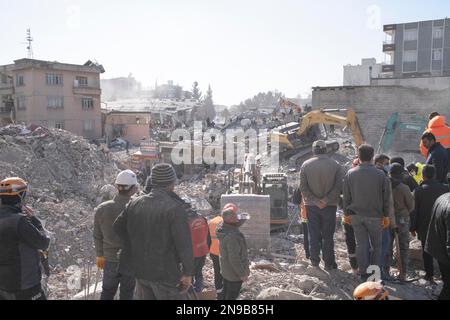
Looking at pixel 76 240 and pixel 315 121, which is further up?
pixel 315 121

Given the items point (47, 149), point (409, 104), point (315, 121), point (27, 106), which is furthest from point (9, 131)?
point (409, 104)

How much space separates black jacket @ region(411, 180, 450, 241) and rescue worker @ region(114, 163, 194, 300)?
143 inches

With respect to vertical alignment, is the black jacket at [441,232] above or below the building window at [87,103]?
below

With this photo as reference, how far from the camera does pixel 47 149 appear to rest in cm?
1892

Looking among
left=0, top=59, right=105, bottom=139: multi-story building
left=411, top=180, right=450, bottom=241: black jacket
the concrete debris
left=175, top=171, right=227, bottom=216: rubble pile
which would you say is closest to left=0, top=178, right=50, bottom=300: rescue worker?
the concrete debris

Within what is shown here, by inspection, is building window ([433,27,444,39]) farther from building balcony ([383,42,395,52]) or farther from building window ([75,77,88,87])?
building window ([75,77,88,87])

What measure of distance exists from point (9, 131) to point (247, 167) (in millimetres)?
12638

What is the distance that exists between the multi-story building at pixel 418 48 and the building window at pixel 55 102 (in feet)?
106

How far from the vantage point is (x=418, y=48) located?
141 ft

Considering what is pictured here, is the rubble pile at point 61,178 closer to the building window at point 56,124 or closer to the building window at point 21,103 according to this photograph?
the building window at point 56,124

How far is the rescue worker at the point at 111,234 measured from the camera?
445cm

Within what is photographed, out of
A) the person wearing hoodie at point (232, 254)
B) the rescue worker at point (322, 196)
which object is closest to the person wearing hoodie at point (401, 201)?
the rescue worker at point (322, 196)

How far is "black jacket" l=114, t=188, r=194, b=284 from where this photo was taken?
3.44 meters
